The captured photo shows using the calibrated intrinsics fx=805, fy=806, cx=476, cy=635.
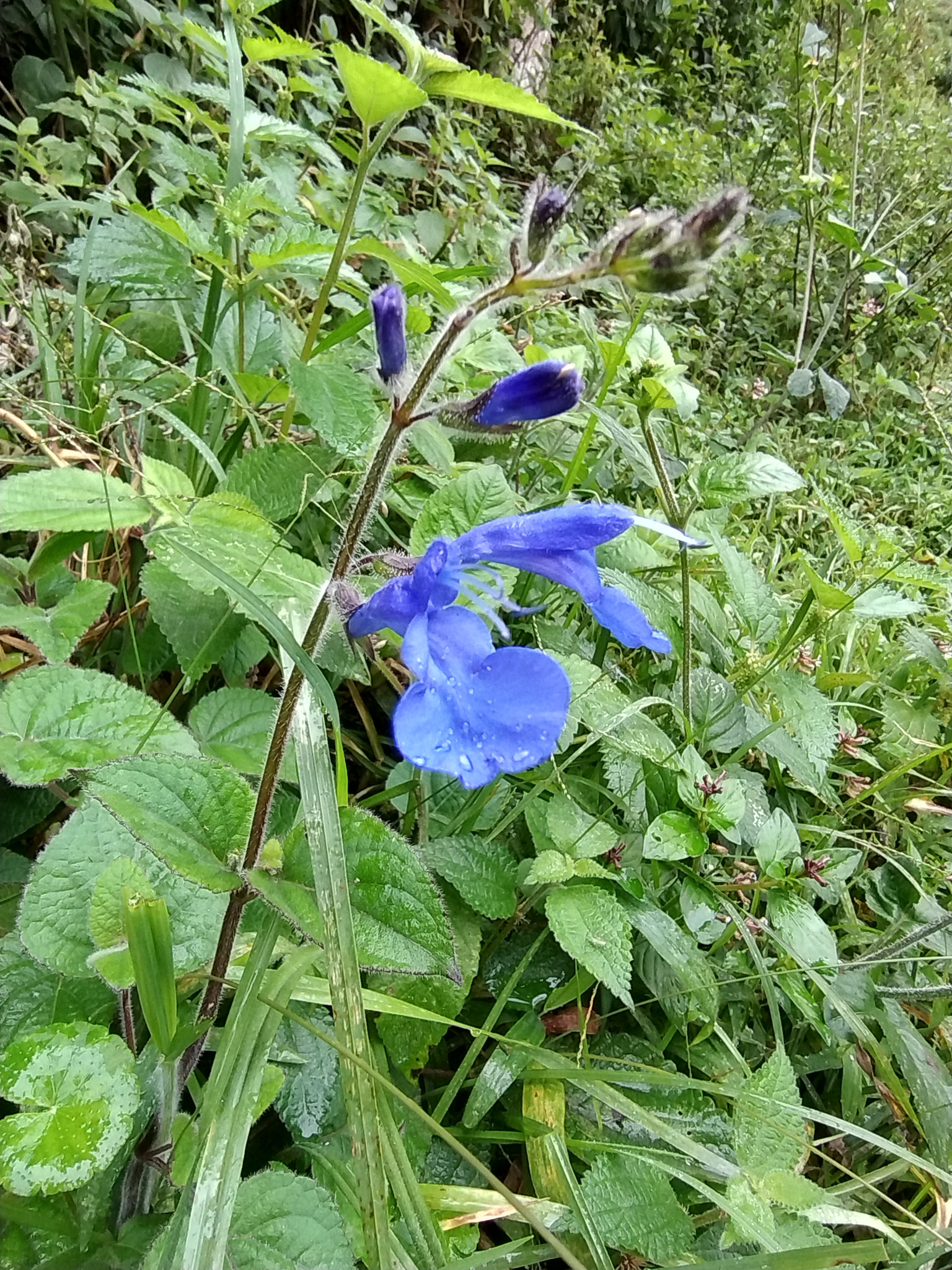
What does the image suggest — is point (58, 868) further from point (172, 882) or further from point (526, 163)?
point (526, 163)

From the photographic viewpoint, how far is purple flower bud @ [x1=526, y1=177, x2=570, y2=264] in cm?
70

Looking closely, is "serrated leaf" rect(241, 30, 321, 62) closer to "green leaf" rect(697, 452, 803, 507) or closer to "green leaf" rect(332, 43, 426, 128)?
"green leaf" rect(332, 43, 426, 128)

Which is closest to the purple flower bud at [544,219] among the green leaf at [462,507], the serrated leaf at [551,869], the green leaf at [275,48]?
the green leaf at [462,507]

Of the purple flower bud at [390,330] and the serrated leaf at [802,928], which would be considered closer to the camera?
the purple flower bud at [390,330]

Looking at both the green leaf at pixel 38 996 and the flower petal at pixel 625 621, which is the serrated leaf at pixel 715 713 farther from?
the green leaf at pixel 38 996

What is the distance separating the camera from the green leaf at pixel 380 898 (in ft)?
2.47

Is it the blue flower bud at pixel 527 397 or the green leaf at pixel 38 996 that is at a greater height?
the blue flower bud at pixel 527 397

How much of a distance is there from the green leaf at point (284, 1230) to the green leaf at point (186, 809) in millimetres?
309

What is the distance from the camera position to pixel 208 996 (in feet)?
2.82

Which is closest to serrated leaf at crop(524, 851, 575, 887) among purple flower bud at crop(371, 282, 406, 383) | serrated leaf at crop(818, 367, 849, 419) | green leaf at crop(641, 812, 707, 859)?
green leaf at crop(641, 812, 707, 859)

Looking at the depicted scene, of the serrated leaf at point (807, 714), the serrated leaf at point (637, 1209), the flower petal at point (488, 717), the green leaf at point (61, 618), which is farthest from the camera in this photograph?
the serrated leaf at point (807, 714)

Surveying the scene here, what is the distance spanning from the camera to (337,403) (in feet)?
4.20

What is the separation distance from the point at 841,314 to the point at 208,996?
4.49 metres

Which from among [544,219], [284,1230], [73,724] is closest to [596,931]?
[284,1230]
